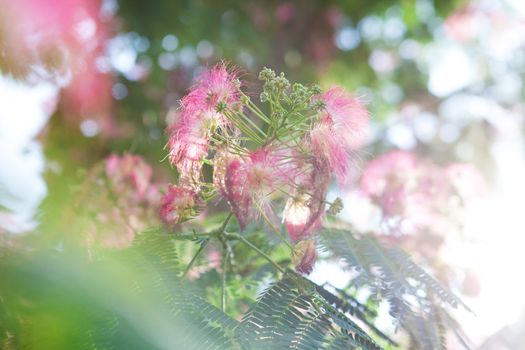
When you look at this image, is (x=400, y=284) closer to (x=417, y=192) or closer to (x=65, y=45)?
(x=417, y=192)

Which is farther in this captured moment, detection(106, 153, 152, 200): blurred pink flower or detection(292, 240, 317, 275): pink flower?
detection(106, 153, 152, 200): blurred pink flower

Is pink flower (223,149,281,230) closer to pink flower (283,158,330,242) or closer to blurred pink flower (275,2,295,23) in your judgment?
pink flower (283,158,330,242)

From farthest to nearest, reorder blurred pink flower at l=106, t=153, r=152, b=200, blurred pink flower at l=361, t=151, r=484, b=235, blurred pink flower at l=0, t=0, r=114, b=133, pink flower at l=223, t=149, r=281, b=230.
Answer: blurred pink flower at l=106, t=153, r=152, b=200 → blurred pink flower at l=361, t=151, r=484, b=235 → blurred pink flower at l=0, t=0, r=114, b=133 → pink flower at l=223, t=149, r=281, b=230

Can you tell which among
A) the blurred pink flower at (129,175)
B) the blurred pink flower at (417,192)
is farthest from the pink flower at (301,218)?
the blurred pink flower at (129,175)

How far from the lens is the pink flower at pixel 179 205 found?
33.8 inches

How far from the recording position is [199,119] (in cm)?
87

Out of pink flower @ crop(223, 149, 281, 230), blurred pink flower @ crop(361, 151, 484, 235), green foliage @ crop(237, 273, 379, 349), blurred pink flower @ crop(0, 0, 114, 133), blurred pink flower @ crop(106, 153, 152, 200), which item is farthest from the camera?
blurred pink flower @ crop(106, 153, 152, 200)

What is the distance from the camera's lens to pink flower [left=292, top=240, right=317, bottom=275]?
827 millimetres

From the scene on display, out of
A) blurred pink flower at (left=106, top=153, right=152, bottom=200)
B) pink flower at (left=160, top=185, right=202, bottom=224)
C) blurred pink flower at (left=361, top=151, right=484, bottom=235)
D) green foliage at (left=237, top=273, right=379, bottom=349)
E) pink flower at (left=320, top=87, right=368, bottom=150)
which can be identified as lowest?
green foliage at (left=237, top=273, right=379, bottom=349)

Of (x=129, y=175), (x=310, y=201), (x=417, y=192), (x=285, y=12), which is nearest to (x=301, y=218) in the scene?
(x=310, y=201)

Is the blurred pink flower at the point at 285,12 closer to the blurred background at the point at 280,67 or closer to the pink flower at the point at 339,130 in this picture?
the blurred background at the point at 280,67

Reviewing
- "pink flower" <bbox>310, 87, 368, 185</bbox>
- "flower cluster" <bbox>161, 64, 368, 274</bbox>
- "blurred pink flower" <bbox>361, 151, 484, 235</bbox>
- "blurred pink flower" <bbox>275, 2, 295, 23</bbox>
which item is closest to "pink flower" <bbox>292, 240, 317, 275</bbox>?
"flower cluster" <bbox>161, 64, 368, 274</bbox>

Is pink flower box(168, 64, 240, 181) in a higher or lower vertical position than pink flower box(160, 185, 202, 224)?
higher

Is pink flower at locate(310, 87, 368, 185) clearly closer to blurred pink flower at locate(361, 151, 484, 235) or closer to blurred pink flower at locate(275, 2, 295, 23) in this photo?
blurred pink flower at locate(361, 151, 484, 235)
